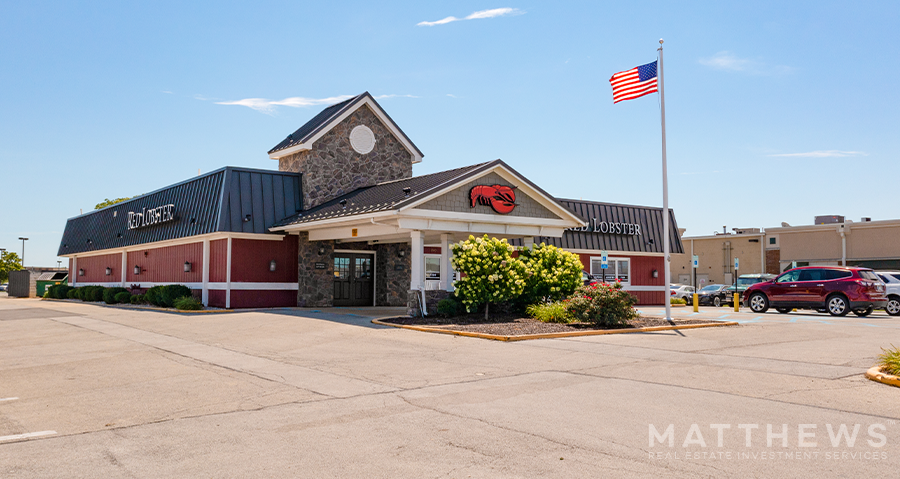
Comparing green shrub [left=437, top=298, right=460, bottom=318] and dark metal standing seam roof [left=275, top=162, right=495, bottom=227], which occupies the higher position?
dark metal standing seam roof [left=275, top=162, right=495, bottom=227]

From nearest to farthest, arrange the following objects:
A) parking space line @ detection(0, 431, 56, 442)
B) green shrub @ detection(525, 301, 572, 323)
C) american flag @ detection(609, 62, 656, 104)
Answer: parking space line @ detection(0, 431, 56, 442)
green shrub @ detection(525, 301, 572, 323)
american flag @ detection(609, 62, 656, 104)

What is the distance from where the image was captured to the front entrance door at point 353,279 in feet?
85.8

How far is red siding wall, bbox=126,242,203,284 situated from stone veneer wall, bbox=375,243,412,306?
6.90 metres

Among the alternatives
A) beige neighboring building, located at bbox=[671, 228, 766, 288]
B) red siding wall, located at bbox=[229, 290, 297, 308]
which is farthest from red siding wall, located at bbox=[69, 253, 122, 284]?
beige neighboring building, located at bbox=[671, 228, 766, 288]

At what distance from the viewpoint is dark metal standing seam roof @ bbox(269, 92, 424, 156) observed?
1035 inches

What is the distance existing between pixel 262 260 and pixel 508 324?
11557 millimetres

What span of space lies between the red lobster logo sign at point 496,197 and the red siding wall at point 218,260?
10.1 meters

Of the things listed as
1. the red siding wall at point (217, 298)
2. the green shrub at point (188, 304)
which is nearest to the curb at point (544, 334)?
the red siding wall at point (217, 298)

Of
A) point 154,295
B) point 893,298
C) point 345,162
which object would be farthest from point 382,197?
point 893,298

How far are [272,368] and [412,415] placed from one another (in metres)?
4.24

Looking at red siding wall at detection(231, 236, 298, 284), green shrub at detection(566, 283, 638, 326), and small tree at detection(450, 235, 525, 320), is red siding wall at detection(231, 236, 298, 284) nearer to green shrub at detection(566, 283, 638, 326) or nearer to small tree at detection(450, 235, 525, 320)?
small tree at detection(450, 235, 525, 320)

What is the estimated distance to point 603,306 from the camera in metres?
17.2

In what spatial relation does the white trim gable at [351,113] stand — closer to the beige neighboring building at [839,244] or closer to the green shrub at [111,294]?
the green shrub at [111,294]

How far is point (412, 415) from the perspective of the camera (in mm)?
7387
